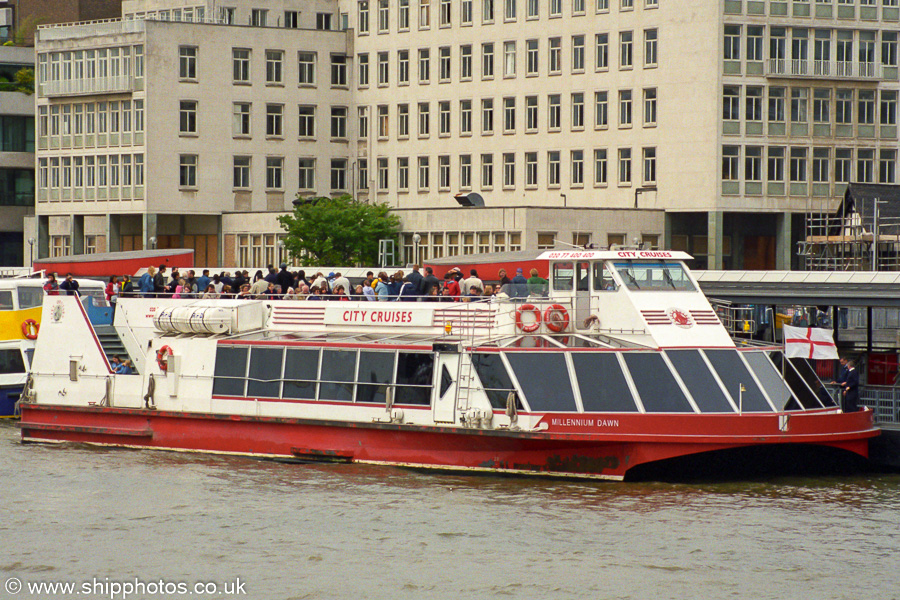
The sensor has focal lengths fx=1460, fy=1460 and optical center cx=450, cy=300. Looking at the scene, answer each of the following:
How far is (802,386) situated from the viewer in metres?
27.9

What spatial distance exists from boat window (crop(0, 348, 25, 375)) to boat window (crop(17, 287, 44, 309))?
1359 millimetres

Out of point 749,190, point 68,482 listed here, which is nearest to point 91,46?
point 749,190

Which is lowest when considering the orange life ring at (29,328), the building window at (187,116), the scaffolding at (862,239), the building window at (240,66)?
the orange life ring at (29,328)

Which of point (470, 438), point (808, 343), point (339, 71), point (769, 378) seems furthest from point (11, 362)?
point (339, 71)

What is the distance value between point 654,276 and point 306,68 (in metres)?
51.6

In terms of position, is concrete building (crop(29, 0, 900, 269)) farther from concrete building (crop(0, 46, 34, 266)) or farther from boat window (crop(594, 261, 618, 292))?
boat window (crop(594, 261, 618, 292))

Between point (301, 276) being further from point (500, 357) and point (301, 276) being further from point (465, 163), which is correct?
point (465, 163)

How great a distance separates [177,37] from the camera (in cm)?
7475

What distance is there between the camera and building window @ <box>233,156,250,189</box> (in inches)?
3027

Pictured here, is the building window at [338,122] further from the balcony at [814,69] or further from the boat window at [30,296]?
the boat window at [30,296]

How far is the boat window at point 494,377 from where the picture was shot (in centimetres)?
2795

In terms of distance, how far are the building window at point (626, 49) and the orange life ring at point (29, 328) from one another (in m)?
37.9

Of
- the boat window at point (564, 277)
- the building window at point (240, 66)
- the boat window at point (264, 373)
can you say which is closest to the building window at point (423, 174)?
the building window at point (240, 66)

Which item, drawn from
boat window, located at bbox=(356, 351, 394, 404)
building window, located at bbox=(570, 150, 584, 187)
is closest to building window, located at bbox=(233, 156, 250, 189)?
building window, located at bbox=(570, 150, 584, 187)
